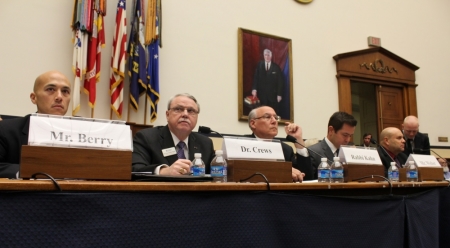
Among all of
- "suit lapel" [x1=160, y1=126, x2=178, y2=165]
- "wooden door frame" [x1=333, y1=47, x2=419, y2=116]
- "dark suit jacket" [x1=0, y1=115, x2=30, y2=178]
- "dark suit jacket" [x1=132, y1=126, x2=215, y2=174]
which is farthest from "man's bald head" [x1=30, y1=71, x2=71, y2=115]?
"wooden door frame" [x1=333, y1=47, x2=419, y2=116]

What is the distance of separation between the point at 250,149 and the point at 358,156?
0.92 metres

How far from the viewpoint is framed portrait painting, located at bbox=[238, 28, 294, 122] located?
17.1 ft

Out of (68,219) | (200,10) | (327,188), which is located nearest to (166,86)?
(200,10)

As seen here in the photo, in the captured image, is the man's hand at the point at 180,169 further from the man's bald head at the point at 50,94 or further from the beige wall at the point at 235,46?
the beige wall at the point at 235,46

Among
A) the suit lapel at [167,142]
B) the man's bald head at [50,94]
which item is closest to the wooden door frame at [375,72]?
the suit lapel at [167,142]

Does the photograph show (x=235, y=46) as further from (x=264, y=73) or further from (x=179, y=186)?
(x=179, y=186)

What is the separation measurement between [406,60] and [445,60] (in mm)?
1141

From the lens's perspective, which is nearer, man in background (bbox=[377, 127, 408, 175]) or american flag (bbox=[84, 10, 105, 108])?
man in background (bbox=[377, 127, 408, 175])

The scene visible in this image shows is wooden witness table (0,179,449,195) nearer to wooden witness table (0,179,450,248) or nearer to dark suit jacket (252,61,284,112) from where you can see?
→ wooden witness table (0,179,450,248)

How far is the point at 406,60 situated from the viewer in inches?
263

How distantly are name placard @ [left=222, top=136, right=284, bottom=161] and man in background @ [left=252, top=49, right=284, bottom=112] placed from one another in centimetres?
342

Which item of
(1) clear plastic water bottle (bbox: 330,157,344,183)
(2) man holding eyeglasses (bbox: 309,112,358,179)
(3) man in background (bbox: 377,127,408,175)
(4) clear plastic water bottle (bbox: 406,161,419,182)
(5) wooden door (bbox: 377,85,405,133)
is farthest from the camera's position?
(5) wooden door (bbox: 377,85,405,133)

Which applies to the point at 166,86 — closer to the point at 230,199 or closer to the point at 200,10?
the point at 200,10

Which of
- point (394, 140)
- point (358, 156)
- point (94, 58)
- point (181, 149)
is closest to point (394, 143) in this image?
point (394, 140)
